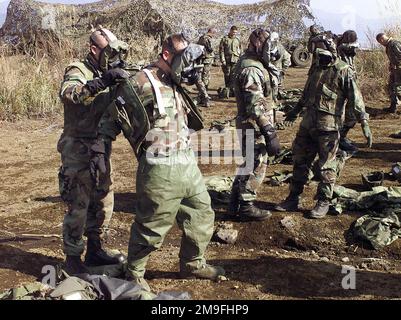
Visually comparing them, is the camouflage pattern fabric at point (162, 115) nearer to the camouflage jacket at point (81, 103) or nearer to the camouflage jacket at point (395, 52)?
the camouflage jacket at point (81, 103)

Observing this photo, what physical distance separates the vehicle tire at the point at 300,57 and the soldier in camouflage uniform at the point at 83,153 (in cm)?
1432

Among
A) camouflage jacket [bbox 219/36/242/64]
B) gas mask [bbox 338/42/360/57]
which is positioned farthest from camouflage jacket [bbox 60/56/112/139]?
camouflage jacket [bbox 219/36/242/64]

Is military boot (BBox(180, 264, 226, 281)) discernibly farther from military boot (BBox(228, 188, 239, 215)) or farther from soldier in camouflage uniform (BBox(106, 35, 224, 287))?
military boot (BBox(228, 188, 239, 215))

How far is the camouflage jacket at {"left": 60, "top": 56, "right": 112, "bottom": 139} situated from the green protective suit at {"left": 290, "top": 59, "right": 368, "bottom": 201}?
223 cm

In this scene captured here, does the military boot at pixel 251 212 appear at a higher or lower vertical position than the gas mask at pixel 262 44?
lower

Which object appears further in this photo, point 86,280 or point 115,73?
point 115,73

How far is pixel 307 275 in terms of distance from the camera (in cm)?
415

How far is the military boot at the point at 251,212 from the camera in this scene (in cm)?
510

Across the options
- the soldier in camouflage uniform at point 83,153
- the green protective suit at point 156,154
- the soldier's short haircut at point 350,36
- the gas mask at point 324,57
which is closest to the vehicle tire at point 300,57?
the soldier's short haircut at point 350,36

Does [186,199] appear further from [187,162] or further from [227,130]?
[227,130]

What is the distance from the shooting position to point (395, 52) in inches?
377

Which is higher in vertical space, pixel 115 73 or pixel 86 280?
pixel 115 73
